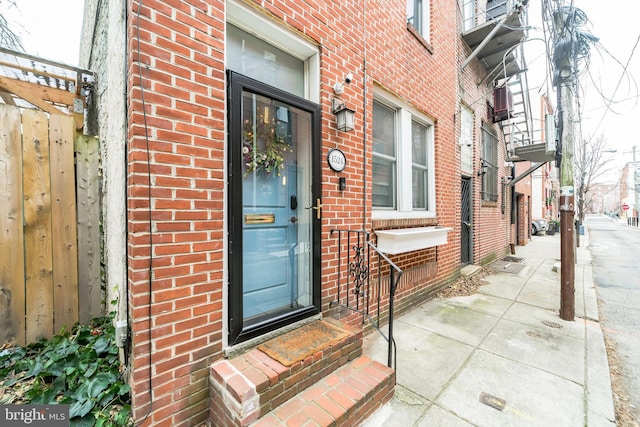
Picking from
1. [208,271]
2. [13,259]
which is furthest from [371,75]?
[13,259]

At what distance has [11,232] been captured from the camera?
224 centimetres

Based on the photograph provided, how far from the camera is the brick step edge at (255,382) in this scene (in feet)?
5.36

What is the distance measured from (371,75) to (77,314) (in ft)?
13.3

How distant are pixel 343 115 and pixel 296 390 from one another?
2418mm

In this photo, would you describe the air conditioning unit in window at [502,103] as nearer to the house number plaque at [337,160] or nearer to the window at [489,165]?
the window at [489,165]

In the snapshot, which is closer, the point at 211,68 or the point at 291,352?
the point at 211,68

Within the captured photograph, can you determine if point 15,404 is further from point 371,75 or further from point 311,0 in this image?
point 371,75

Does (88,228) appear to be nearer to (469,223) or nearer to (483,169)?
(469,223)

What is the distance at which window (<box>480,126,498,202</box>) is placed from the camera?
686 centimetres

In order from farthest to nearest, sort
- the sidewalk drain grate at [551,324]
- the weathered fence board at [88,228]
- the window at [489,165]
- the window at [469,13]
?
1. the window at [489,165]
2. the window at [469,13]
3. the sidewalk drain grate at [551,324]
4. the weathered fence board at [88,228]

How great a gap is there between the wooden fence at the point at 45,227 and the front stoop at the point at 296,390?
1845mm

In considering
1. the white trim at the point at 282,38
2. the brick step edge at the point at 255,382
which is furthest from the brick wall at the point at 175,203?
the white trim at the point at 282,38

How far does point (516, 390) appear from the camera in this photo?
2238 mm

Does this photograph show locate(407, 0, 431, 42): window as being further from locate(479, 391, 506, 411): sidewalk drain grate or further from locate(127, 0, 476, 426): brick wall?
locate(479, 391, 506, 411): sidewalk drain grate
